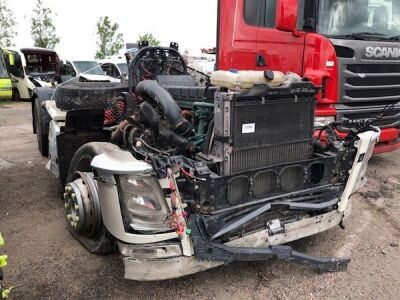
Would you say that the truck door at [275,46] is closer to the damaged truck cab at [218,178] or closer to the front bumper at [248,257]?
Result: the damaged truck cab at [218,178]

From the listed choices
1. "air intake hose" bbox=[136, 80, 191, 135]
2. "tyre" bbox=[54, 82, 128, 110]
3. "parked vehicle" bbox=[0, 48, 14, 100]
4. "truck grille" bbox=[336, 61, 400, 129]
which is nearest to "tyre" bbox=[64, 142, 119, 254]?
"air intake hose" bbox=[136, 80, 191, 135]

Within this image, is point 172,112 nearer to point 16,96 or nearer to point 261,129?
point 261,129

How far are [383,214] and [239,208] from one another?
96.4 inches

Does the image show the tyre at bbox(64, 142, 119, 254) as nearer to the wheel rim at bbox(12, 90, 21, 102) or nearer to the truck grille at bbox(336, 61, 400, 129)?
the truck grille at bbox(336, 61, 400, 129)

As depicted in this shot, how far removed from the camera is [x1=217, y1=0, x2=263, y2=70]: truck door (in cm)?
547

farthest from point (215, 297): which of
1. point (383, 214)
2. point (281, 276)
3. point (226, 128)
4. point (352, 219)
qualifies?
point (383, 214)

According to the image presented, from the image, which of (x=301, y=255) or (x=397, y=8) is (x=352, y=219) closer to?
(x=301, y=255)

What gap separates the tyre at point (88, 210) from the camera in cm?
331

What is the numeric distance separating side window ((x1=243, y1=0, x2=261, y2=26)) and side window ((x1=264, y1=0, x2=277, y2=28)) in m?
0.10

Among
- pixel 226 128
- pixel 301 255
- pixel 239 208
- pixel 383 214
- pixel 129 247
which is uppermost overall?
pixel 226 128

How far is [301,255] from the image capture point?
119 inches

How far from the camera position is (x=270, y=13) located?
531cm

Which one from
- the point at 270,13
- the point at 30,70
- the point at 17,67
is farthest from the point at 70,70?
the point at 270,13

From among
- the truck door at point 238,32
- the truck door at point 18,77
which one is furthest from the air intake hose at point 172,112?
the truck door at point 18,77
